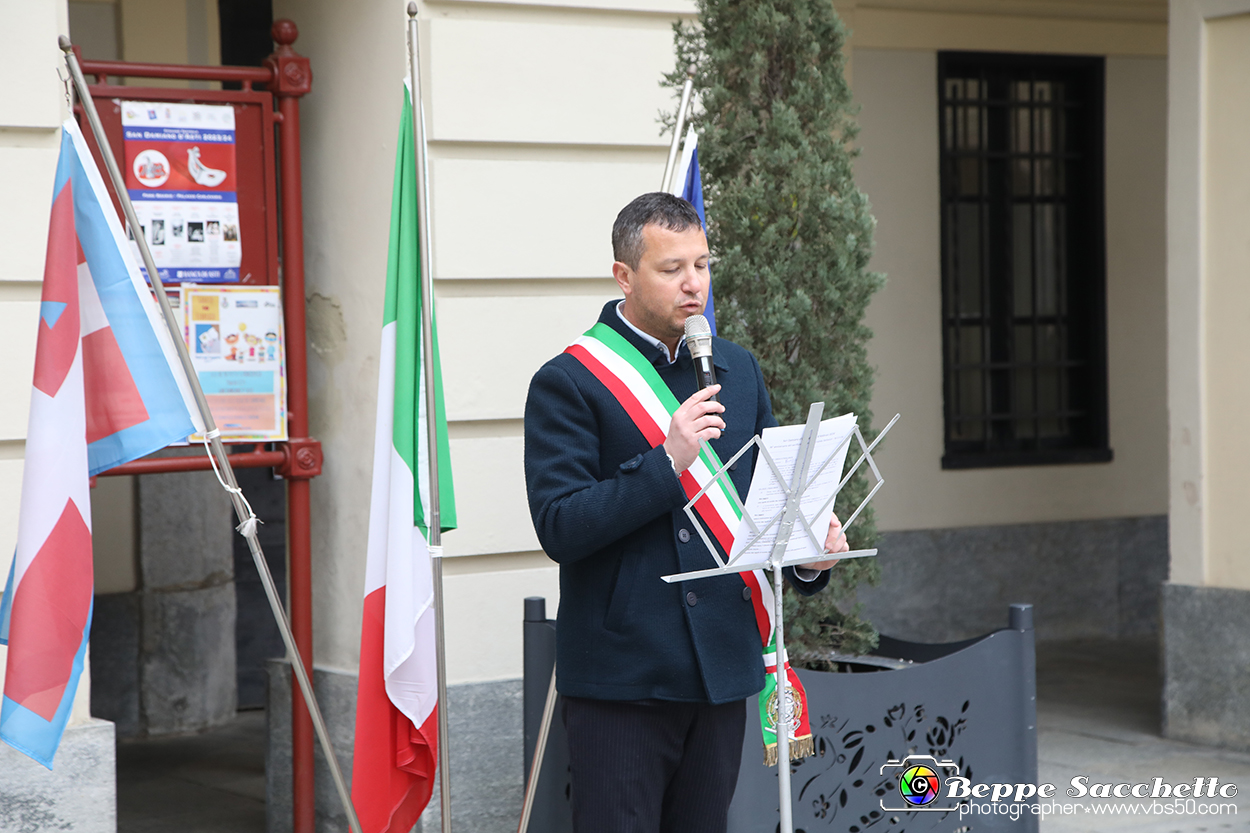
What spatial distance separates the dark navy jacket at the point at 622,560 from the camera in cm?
300

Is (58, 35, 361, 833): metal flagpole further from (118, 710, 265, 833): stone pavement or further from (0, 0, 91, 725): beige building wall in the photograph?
(118, 710, 265, 833): stone pavement

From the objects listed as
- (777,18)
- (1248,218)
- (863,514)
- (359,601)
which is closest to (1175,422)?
(1248,218)

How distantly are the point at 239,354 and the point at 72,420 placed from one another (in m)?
1.54

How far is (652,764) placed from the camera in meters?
3.11

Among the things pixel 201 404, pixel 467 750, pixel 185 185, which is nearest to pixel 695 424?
pixel 201 404

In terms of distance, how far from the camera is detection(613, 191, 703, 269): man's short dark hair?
10.2ft

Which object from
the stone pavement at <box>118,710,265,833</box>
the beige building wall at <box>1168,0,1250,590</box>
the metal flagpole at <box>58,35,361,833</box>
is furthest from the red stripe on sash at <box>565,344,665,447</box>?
the beige building wall at <box>1168,0,1250,590</box>

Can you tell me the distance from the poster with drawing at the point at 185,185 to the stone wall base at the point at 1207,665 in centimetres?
434

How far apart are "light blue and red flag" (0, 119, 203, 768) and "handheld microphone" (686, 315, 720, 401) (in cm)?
146

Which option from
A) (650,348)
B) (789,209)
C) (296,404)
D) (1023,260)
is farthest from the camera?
(1023,260)

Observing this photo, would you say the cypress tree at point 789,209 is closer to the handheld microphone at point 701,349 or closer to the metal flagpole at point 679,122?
the metal flagpole at point 679,122

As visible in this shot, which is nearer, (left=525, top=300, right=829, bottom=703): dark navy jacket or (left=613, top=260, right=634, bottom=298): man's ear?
(left=525, top=300, right=829, bottom=703): dark navy jacket

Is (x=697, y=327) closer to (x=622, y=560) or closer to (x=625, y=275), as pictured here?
(x=625, y=275)

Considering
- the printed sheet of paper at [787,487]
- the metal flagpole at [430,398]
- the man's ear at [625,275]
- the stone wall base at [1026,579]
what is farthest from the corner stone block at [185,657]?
the printed sheet of paper at [787,487]
